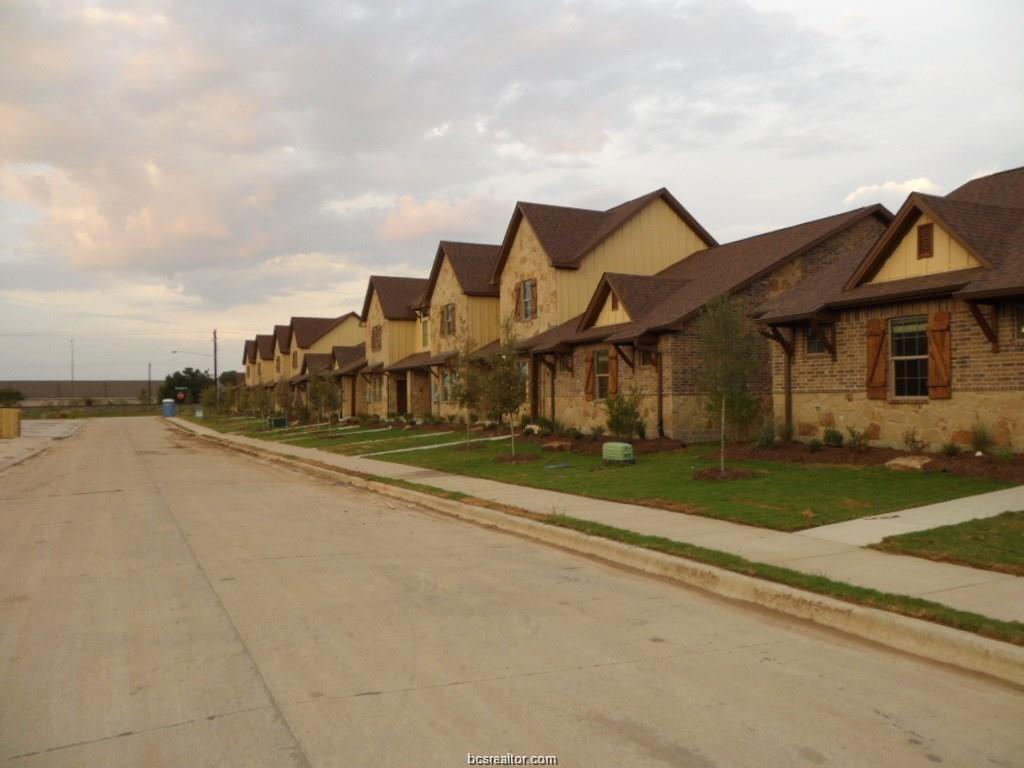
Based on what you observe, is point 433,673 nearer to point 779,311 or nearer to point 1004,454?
point 1004,454

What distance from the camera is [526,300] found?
109ft

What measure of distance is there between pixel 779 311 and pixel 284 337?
6054 centimetres

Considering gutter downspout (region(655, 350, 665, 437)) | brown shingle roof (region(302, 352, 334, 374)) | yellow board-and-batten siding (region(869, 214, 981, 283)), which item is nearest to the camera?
yellow board-and-batten siding (region(869, 214, 981, 283))

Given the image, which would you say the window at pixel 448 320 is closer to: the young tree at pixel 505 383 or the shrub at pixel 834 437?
the young tree at pixel 505 383

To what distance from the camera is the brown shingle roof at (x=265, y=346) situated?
8275cm

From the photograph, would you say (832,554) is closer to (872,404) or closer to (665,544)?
(665,544)

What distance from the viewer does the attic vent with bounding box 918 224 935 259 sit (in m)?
17.5

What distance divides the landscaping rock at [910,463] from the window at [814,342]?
160 inches

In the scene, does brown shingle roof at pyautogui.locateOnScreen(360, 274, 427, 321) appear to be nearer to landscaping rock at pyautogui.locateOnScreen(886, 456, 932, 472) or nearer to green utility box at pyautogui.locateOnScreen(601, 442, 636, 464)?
green utility box at pyautogui.locateOnScreen(601, 442, 636, 464)

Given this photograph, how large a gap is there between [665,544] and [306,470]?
53.2ft

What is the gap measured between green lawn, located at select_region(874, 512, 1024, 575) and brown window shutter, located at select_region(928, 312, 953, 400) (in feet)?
19.6

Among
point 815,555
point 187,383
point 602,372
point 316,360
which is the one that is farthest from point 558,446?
point 187,383

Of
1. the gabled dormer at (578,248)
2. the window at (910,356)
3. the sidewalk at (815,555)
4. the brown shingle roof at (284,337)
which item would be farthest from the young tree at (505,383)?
the brown shingle roof at (284,337)

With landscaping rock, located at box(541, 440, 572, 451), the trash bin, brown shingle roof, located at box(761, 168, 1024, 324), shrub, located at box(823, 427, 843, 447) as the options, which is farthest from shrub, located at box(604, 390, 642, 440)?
the trash bin
